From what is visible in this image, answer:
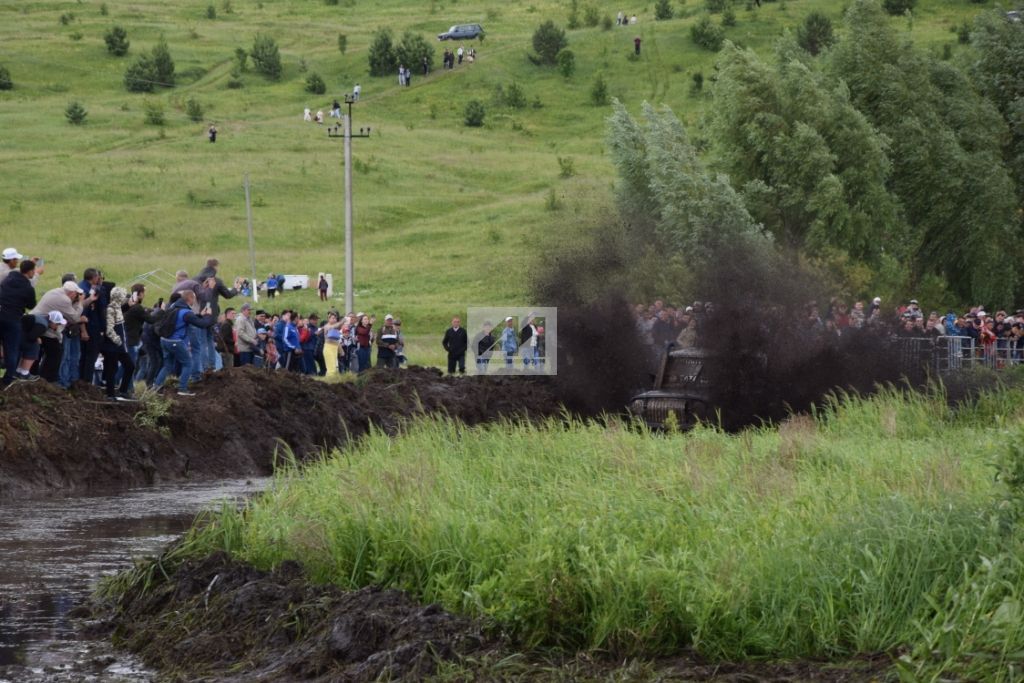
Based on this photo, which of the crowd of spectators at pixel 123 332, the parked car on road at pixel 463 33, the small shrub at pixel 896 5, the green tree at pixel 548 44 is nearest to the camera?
the crowd of spectators at pixel 123 332

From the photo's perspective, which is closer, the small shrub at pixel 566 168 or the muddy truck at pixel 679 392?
the muddy truck at pixel 679 392

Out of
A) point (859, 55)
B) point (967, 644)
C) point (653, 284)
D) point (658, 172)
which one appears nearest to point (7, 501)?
point (967, 644)

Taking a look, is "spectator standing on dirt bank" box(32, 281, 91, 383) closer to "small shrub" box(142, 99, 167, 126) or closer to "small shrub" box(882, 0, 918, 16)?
"small shrub" box(142, 99, 167, 126)

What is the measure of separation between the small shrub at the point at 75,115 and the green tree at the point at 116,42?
2845 centimetres

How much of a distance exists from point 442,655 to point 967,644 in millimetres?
3192

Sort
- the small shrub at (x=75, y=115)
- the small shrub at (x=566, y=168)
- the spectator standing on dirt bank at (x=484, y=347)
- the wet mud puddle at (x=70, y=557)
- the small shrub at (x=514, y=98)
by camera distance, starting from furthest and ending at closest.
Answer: the small shrub at (x=514, y=98)
the small shrub at (x=75, y=115)
the small shrub at (x=566, y=168)
the spectator standing on dirt bank at (x=484, y=347)
the wet mud puddle at (x=70, y=557)

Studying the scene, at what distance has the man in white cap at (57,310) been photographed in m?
22.1

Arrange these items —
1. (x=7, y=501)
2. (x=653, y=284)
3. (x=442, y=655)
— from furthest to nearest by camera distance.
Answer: (x=653, y=284), (x=7, y=501), (x=442, y=655)

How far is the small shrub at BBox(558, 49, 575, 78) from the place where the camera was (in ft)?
463

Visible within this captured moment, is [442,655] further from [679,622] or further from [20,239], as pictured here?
[20,239]

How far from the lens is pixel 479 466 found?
14883 mm

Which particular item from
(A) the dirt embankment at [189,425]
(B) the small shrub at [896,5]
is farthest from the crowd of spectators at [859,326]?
(B) the small shrub at [896,5]

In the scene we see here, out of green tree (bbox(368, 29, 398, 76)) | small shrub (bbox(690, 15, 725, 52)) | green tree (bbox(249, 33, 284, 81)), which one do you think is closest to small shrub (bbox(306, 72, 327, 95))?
green tree (bbox(249, 33, 284, 81))

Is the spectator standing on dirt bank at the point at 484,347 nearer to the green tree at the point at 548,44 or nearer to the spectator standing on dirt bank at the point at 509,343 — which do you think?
the spectator standing on dirt bank at the point at 509,343
